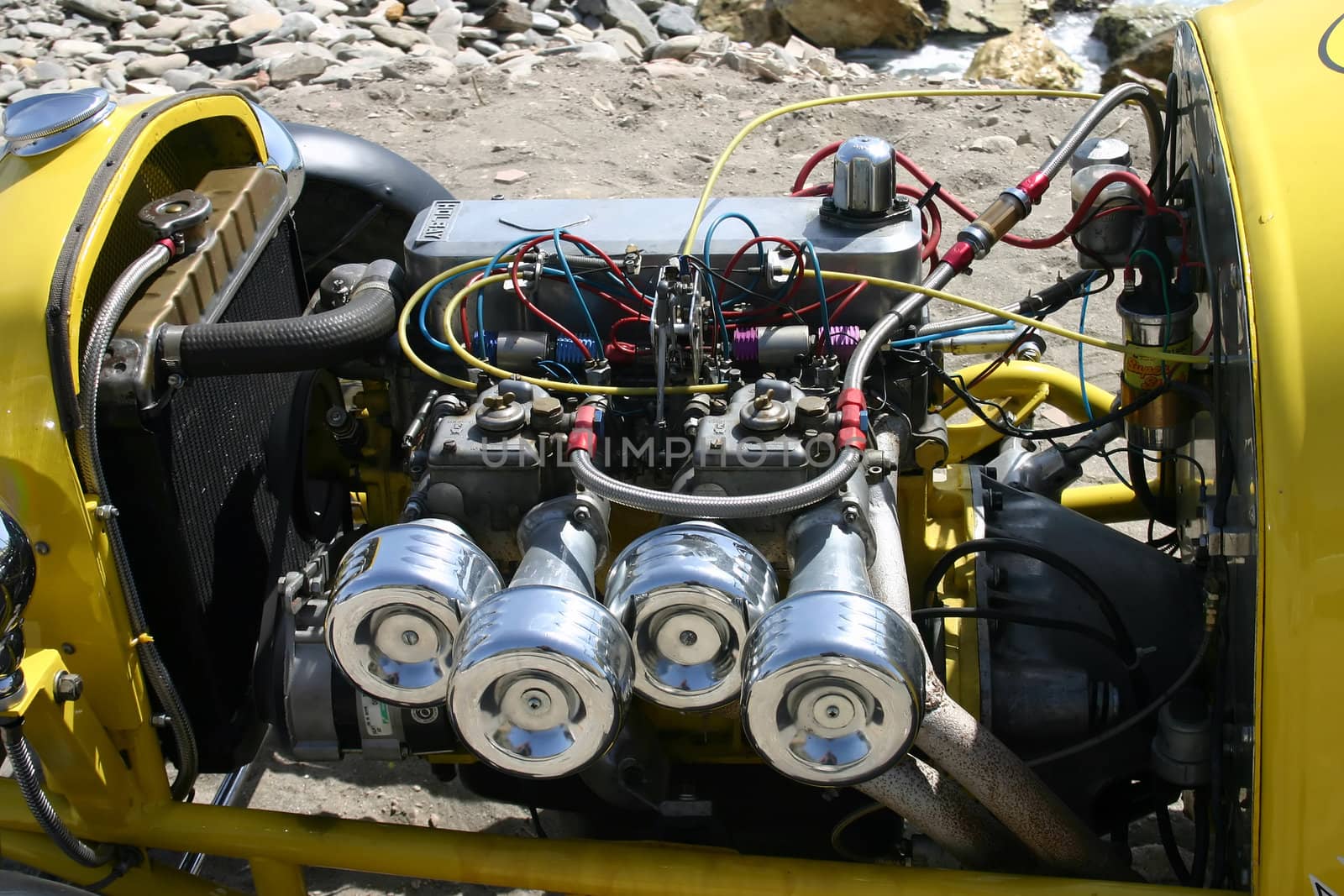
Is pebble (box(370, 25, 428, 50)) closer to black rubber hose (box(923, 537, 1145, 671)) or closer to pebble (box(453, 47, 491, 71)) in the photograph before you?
pebble (box(453, 47, 491, 71))

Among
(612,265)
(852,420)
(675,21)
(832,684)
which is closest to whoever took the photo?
(832,684)

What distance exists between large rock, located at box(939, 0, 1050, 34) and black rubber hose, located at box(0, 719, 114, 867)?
481 inches

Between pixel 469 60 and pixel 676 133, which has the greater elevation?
pixel 469 60

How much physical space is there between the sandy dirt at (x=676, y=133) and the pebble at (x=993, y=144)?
0.04m

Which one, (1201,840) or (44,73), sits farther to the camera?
(44,73)

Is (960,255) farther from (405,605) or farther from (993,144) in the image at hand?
(993,144)

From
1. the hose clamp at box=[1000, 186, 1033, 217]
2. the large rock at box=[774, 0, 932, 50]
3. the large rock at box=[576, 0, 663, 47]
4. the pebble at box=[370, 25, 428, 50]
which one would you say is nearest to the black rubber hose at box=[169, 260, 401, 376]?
the hose clamp at box=[1000, 186, 1033, 217]

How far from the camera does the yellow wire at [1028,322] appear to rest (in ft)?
6.51

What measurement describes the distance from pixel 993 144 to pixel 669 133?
1.77 m

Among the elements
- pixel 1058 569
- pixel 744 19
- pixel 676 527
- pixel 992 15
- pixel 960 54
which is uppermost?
pixel 676 527

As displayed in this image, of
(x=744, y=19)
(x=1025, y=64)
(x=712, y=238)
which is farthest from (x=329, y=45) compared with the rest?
(x=712, y=238)

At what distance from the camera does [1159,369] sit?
2129 millimetres

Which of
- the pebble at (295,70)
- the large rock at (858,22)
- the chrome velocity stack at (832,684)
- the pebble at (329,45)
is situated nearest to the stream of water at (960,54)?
the large rock at (858,22)

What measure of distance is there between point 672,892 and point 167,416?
3.63ft
